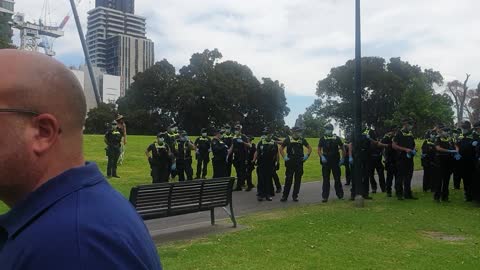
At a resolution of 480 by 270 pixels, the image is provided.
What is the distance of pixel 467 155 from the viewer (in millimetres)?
12938

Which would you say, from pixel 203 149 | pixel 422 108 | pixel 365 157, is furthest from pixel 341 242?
pixel 422 108

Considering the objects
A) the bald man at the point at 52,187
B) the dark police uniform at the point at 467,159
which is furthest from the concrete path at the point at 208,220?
the bald man at the point at 52,187

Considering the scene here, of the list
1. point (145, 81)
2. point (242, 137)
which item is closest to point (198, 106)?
point (145, 81)

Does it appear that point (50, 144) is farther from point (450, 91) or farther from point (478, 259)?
point (450, 91)

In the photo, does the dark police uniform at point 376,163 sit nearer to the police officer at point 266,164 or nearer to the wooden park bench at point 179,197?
the police officer at point 266,164

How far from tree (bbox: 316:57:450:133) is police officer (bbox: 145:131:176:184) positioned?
46.2m

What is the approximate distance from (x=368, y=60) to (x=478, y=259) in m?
59.5

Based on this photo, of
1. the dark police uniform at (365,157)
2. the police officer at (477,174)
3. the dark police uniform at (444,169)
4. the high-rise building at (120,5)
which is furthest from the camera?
the high-rise building at (120,5)

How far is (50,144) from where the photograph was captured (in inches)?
55.8

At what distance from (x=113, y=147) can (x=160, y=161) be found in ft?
9.68

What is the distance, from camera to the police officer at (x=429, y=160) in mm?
13892

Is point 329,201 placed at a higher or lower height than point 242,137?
lower

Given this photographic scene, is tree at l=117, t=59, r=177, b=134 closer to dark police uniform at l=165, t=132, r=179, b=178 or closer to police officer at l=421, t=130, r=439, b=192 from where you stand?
dark police uniform at l=165, t=132, r=179, b=178

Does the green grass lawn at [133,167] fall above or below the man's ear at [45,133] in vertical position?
below
